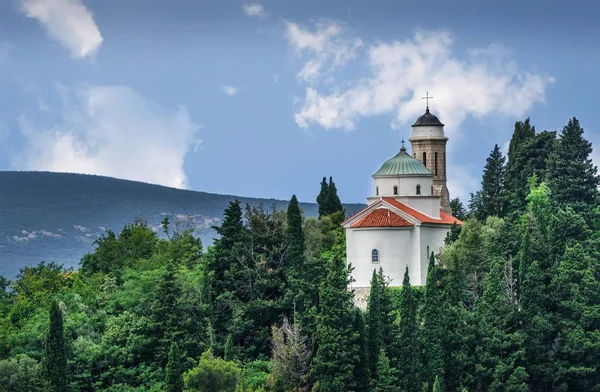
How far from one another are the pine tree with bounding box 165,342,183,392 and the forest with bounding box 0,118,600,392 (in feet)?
0.15

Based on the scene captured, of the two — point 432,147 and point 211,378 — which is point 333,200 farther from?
point 211,378

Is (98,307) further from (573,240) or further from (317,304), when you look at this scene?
(573,240)

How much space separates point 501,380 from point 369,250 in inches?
404

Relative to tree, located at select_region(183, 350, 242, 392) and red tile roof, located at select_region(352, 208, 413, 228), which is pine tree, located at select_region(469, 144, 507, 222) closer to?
red tile roof, located at select_region(352, 208, 413, 228)

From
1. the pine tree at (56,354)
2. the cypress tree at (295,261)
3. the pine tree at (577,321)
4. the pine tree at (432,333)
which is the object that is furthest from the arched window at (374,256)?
the pine tree at (56,354)

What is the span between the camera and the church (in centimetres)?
6762

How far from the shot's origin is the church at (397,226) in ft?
222

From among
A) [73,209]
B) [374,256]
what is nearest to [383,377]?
[374,256]

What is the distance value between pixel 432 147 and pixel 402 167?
10992 millimetres

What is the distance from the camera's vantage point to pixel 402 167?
234 feet

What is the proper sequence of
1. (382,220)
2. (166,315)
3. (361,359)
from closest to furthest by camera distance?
(361,359) < (166,315) < (382,220)

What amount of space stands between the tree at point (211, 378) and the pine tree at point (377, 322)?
5.65 meters

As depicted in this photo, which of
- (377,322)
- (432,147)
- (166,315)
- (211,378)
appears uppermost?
(432,147)

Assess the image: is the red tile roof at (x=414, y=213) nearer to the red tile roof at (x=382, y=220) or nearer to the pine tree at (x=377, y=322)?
the red tile roof at (x=382, y=220)
